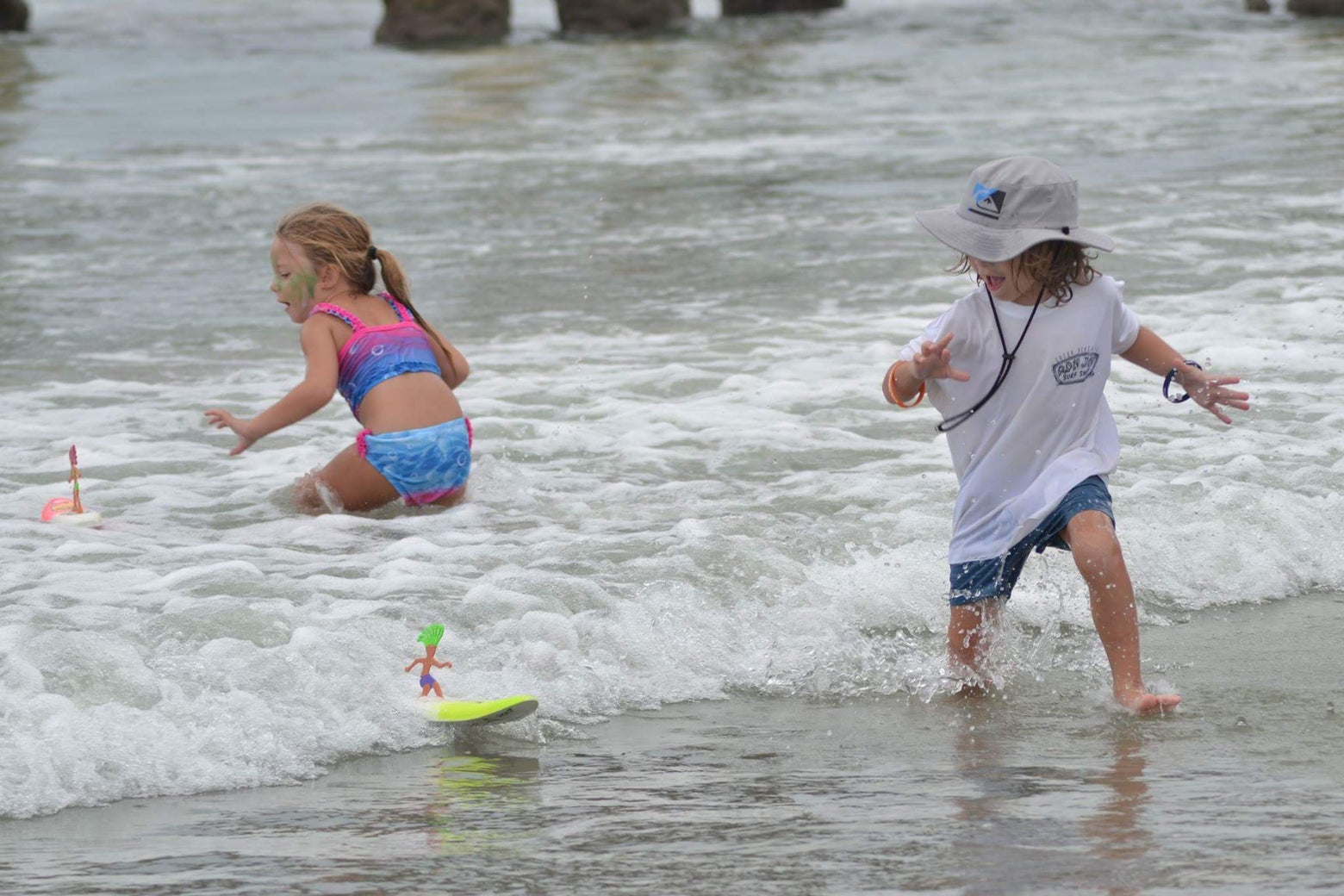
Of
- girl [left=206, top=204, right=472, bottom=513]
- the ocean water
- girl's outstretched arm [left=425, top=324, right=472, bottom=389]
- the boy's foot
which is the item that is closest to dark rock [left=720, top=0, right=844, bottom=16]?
the ocean water

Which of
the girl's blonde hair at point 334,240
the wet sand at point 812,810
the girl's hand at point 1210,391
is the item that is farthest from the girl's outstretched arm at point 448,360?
the girl's hand at point 1210,391

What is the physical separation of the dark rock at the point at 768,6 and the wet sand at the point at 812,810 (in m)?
28.9

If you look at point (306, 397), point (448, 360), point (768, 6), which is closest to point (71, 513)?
point (306, 397)

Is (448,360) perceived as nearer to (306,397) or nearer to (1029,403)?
(306,397)

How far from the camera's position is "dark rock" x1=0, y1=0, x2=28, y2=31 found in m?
29.9

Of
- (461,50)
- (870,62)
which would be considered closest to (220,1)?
(461,50)

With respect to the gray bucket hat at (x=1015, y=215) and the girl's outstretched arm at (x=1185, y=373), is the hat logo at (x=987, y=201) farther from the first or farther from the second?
the girl's outstretched arm at (x=1185, y=373)

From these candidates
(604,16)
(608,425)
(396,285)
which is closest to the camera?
(396,285)

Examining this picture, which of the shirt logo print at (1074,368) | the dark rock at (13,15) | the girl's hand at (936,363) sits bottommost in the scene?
the dark rock at (13,15)

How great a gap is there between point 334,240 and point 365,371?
46cm

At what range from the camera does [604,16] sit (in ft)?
95.4

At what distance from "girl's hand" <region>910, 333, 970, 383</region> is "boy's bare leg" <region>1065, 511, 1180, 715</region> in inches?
17.5

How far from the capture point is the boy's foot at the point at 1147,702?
4.15m

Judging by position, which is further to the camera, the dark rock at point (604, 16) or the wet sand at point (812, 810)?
the dark rock at point (604, 16)
